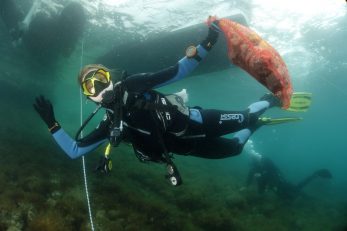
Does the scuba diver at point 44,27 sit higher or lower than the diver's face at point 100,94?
lower

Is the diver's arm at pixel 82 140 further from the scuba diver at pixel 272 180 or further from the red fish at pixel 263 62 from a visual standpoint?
the scuba diver at pixel 272 180

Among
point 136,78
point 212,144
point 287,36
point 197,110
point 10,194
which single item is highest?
point 136,78

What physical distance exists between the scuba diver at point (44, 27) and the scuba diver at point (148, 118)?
12.3m

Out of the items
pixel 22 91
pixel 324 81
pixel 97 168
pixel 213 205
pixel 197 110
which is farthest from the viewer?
pixel 22 91

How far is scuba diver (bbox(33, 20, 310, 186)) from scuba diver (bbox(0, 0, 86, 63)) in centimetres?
1229

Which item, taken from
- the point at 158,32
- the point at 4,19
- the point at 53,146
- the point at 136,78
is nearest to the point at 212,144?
the point at 136,78

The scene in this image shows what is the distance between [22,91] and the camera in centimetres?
3775

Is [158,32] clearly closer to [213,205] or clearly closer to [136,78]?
[213,205]

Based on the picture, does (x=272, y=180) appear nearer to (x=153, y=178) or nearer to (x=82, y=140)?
(x=153, y=178)

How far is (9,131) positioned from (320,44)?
2338 cm

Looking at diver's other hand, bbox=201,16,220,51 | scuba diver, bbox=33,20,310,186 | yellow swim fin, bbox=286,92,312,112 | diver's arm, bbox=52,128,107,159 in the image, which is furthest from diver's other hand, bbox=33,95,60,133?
yellow swim fin, bbox=286,92,312,112

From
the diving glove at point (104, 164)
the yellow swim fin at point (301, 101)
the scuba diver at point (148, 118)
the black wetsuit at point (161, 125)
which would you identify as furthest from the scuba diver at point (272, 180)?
the diving glove at point (104, 164)

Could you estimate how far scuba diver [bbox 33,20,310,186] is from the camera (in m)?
4.96

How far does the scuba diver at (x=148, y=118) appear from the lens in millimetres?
4957
